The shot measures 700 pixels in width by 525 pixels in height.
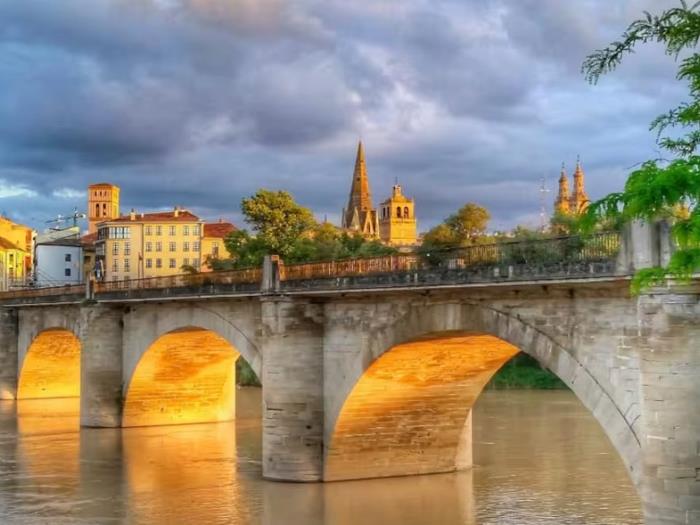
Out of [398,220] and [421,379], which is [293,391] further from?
[398,220]

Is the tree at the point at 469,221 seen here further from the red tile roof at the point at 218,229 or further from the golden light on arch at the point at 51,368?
the red tile roof at the point at 218,229

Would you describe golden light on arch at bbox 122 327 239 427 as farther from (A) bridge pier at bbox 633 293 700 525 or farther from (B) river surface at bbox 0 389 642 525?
(A) bridge pier at bbox 633 293 700 525

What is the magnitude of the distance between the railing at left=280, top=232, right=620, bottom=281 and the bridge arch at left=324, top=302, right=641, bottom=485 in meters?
1.14

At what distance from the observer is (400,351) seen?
86.3 ft

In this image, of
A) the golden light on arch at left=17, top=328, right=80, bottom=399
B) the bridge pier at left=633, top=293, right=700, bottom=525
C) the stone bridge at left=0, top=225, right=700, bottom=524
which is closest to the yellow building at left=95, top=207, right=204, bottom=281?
the golden light on arch at left=17, top=328, right=80, bottom=399

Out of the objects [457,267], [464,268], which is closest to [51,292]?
[457,267]

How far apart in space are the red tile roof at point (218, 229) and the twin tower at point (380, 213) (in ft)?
169

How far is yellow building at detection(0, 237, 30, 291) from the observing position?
343 feet

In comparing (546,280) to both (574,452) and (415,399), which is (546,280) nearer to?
(415,399)

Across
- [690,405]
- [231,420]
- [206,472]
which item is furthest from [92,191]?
[690,405]

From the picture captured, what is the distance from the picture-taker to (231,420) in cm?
4756

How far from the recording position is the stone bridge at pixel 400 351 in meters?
16.4

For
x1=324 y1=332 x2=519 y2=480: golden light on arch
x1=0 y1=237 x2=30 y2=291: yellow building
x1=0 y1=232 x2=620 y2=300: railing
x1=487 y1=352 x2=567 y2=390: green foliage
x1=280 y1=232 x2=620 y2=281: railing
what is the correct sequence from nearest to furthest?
x1=280 y1=232 x2=620 y2=281: railing → x1=0 y1=232 x2=620 y2=300: railing → x1=324 y1=332 x2=519 y2=480: golden light on arch → x1=487 y1=352 x2=567 y2=390: green foliage → x1=0 y1=237 x2=30 y2=291: yellow building

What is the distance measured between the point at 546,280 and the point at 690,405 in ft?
14.2
